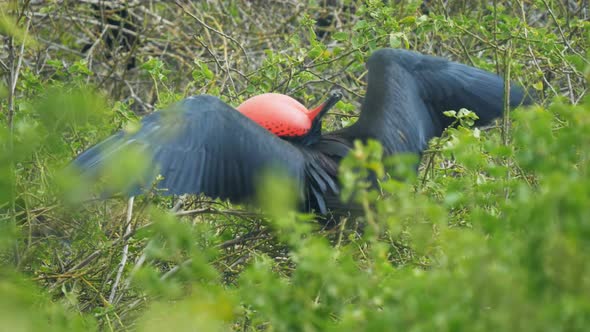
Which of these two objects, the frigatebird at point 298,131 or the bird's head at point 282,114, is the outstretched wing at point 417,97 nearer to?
the frigatebird at point 298,131

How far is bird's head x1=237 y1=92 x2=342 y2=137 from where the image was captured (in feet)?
12.2

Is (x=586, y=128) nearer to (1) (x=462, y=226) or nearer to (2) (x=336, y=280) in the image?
(2) (x=336, y=280)

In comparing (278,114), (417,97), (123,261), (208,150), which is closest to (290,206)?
(123,261)

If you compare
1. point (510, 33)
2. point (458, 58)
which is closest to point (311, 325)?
point (510, 33)

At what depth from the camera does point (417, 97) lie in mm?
4023

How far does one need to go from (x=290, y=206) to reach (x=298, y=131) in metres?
1.55

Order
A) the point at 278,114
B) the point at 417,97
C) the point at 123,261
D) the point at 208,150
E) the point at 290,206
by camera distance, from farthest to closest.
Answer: the point at 417,97
the point at 278,114
the point at 208,150
the point at 123,261
the point at 290,206

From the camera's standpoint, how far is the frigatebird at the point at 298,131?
3.38m

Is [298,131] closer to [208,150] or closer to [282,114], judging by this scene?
[282,114]

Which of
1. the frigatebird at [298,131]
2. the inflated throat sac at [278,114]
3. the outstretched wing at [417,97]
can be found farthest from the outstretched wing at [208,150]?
the outstretched wing at [417,97]

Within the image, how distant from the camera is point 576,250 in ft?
5.01

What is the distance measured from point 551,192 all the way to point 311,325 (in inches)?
20.3

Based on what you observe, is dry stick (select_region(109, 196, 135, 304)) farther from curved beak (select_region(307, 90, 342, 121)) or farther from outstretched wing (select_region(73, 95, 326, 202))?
curved beak (select_region(307, 90, 342, 121))

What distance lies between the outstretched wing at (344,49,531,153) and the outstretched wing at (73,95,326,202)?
373 millimetres
